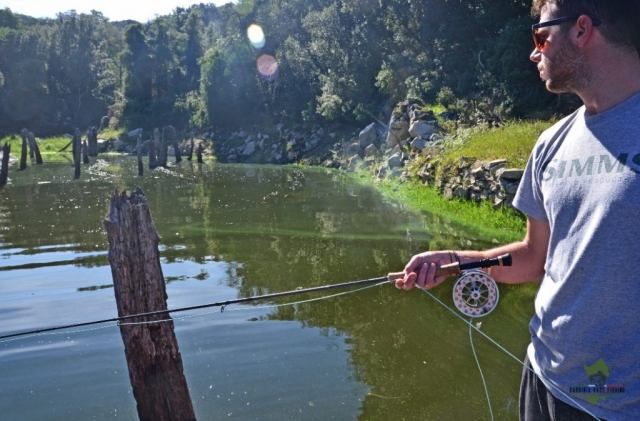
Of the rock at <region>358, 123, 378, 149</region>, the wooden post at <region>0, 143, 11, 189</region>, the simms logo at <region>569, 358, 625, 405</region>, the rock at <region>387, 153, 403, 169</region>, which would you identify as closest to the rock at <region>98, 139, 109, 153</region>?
the rock at <region>358, 123, 378, 149</region>

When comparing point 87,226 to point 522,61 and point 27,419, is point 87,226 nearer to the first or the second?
point 27,419

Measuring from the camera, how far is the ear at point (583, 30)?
191 cm

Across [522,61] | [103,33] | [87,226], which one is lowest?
[87,226]

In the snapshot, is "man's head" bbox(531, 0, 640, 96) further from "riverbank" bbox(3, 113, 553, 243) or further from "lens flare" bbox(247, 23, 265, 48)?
"lens flare" bbox(247, 23, 265, 48)

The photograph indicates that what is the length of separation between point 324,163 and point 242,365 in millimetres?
27541

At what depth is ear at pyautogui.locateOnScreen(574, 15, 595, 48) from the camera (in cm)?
191

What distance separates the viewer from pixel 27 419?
5.11 meters

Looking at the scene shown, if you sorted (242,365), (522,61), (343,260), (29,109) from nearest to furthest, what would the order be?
(242,365) < (343,260) < (522,61) < (29,109)

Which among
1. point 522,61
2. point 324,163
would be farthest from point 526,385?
point 324,163

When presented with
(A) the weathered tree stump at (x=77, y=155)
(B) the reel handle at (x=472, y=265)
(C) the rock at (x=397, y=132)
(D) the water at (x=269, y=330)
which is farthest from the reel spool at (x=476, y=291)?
(A) the weathered tree stump at (x=77, y=155)

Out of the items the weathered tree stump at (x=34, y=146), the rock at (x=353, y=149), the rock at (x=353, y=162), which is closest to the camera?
the rock at (x=353, y=162)

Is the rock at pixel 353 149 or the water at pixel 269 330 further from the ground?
the rock at pixel 353 149

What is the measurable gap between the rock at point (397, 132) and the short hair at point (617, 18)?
2252 centimetres

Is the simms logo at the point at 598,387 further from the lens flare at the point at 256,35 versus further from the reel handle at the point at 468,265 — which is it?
the lens flare at the point at 256,35
